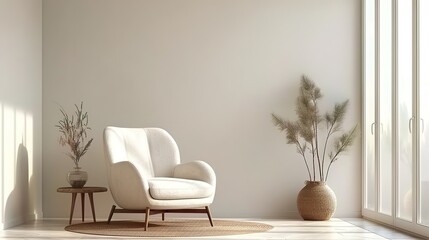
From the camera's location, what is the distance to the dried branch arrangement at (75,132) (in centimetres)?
737

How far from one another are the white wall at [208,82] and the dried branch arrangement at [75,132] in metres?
0.08

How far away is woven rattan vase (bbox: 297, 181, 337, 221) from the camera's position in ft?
24.3

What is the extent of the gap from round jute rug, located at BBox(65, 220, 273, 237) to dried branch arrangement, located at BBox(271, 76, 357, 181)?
107 centimetres

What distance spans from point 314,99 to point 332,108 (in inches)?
12.9

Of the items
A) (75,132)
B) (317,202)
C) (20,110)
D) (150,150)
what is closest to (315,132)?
(317,202)

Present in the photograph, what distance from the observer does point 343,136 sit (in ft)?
24.9

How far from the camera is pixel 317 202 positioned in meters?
7.40

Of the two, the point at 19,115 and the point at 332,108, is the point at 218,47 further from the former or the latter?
the point at 19,115

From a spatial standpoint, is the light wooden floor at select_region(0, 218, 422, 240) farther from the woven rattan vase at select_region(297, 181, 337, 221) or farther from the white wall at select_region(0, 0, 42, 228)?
the white wall at select_region(0, 0, 42, 228)

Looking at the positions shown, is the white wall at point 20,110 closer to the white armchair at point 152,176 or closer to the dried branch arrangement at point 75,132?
the dried branch arrangement at point 75,132

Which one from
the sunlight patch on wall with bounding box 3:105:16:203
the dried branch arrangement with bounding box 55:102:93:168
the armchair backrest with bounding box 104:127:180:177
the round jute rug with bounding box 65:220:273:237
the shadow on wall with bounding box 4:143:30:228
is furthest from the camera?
the dried branch arrangement with bounding box 55:102:93:168

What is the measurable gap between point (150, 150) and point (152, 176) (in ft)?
0.85

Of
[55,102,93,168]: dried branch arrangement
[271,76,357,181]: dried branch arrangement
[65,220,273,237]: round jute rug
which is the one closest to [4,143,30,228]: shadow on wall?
[55,102,93,168]: dried branch arrangement

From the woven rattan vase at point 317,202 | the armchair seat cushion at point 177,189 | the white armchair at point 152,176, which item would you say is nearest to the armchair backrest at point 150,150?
the white armchair at point 152,176
